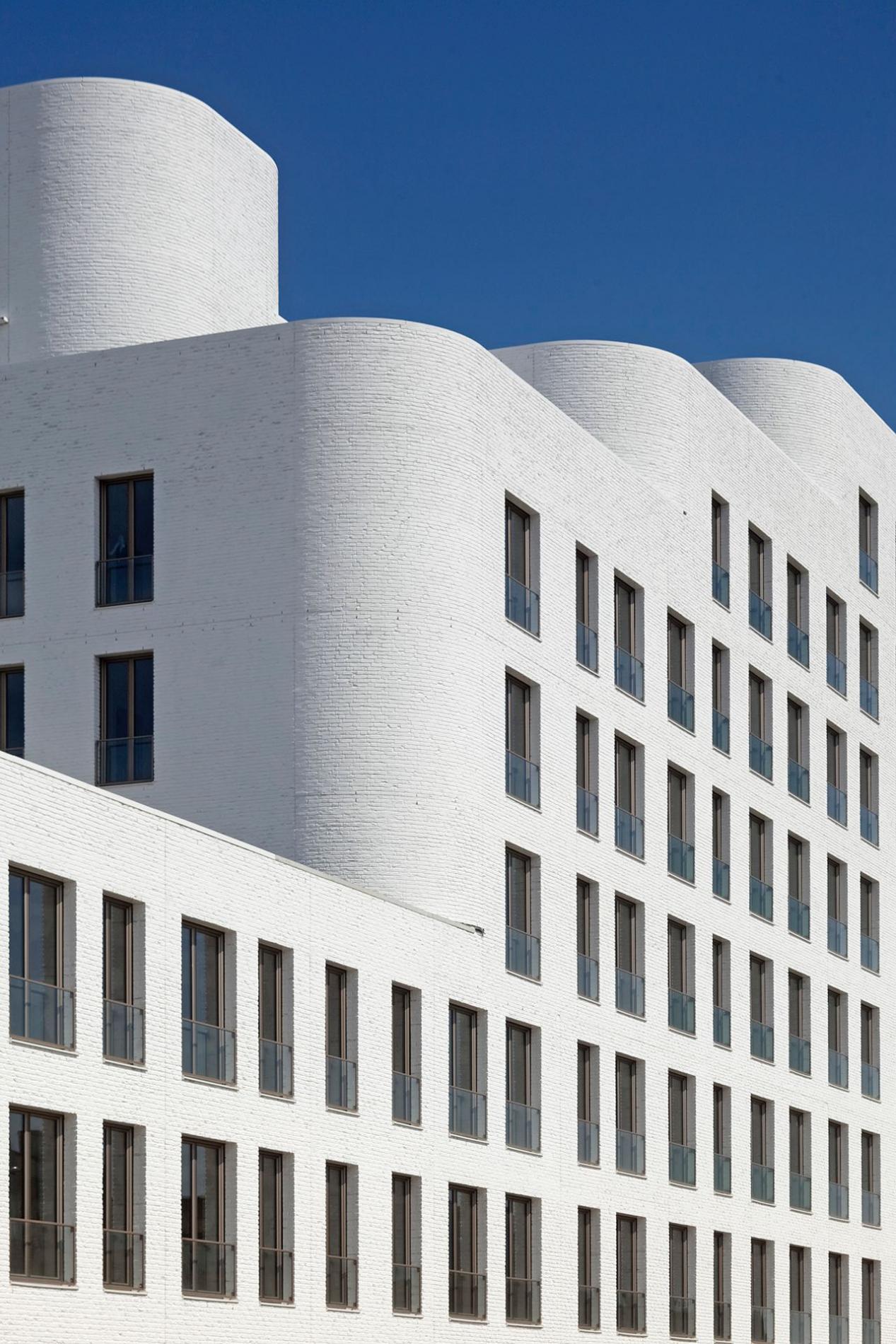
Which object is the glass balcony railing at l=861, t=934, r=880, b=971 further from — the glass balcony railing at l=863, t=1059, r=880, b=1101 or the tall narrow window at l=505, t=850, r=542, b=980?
the tall narrow window at l=505, t=850, r=542, b=980

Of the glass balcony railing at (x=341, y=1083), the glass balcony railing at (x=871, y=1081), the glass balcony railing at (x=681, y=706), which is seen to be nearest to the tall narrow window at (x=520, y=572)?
the glass balcony railing at (x=681, y=706)

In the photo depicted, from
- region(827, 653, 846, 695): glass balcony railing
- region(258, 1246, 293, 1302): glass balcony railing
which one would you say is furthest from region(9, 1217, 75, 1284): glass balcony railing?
region(827, 653, 846, 695): glass balcony railing

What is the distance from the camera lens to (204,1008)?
40.3 m

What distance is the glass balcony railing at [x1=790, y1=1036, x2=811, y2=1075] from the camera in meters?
62.9

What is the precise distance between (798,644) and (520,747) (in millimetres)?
15705

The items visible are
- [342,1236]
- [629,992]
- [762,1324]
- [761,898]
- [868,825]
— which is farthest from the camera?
[868,825]

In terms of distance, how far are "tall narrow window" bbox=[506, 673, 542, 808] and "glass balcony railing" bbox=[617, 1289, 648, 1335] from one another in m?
10.5

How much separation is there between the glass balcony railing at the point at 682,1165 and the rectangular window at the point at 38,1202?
72.4ft

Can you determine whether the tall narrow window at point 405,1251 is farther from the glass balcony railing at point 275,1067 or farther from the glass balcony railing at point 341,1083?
the glass balcony railing at point 275,1067

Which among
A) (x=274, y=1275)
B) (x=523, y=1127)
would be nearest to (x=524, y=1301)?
(x=523, y=1127)

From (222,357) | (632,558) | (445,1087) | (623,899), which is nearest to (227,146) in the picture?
(222,357)

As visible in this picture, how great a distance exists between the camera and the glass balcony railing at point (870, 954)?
68188mm

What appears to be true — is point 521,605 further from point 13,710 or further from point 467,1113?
point 467,1113

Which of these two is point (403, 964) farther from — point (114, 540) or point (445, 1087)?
point (114, 540)
